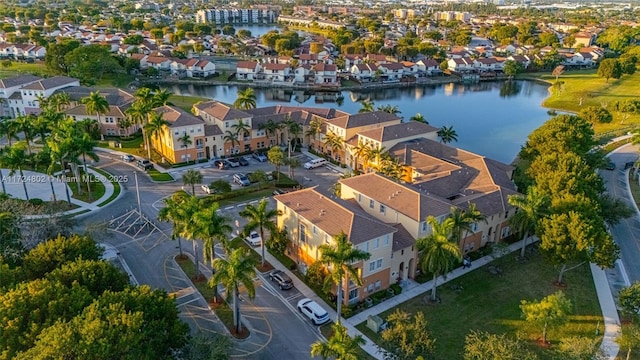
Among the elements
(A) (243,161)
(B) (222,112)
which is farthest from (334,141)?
(B) (222,112)

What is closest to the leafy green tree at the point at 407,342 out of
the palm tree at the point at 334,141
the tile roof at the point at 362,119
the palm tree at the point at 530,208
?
the palm tree at the point at 530,208

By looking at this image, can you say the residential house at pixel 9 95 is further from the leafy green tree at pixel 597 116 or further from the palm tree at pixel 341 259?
the leafy green tree at pixel 597 116

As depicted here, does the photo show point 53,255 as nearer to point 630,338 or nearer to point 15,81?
point 630,338

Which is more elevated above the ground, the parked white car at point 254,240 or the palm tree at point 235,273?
the palm tree at point 235,273

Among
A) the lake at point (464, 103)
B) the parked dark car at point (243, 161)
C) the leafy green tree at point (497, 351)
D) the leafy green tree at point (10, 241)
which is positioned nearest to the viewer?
the leafy green tree at point (497, 351)

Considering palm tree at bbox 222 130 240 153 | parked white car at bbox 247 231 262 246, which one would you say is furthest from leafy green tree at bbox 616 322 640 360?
palm tree at bbox 222 130 240 153

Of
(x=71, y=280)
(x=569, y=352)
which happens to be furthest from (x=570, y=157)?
(x=71, y=280)
